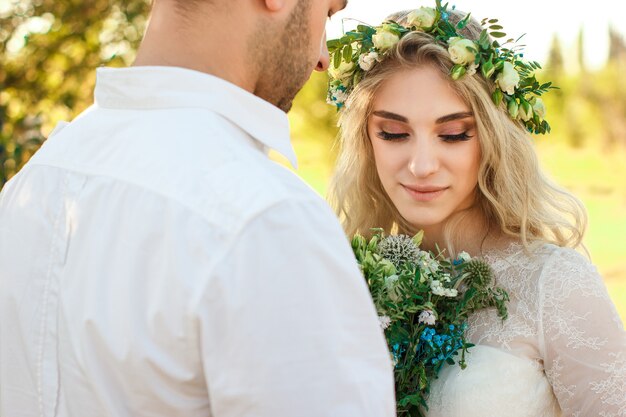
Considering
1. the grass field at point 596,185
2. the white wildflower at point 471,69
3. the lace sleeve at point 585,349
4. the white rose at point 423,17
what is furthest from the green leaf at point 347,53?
the grass field at point 596,185

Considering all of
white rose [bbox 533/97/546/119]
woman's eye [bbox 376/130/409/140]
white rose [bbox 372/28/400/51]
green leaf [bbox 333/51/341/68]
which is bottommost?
woman's eye [bbox 376/130/409/140]

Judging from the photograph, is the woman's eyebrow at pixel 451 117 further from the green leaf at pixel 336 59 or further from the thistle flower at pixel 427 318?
the thistle flower at pixel 427 318

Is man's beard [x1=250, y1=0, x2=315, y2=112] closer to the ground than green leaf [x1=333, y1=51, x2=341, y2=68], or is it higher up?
higher up

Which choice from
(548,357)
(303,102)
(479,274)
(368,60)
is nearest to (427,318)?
(479,274)

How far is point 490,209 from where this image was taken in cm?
312

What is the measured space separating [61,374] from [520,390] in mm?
1729

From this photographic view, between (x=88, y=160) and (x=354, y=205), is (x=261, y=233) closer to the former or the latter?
(x=88, y=160)

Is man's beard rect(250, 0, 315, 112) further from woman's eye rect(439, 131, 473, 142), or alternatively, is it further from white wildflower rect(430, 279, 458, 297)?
woman's eye rect(439, 131, 473, 142)

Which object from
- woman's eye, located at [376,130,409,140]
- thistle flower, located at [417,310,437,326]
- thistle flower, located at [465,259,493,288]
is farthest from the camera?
woman's eye, located at [376,130,409,140]

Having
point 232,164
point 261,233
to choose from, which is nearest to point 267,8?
point 232,164

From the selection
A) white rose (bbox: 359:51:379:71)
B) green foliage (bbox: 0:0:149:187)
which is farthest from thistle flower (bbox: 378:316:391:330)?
green foliage (bbox: 0:0:149:187)

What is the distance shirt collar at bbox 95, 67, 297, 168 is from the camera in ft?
4.94

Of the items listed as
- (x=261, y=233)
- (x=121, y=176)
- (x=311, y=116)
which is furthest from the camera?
(x=311, y=116)

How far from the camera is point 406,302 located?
2.71m
